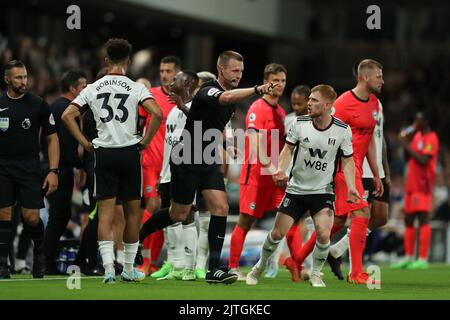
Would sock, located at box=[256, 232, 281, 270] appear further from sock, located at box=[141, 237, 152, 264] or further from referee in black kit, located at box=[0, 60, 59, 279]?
referee in black kit, located at box=[0, 60, 59, 279]

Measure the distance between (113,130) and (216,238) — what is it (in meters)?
1.58

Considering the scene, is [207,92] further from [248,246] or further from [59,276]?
[248,246]

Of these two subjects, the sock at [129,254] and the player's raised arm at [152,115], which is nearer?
the player's raised arm at [152,115]

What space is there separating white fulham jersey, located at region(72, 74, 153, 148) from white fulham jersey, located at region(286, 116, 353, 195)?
1.64m

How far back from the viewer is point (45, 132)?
12.2m

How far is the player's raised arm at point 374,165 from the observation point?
1309 cm

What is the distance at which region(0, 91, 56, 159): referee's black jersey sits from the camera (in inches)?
472

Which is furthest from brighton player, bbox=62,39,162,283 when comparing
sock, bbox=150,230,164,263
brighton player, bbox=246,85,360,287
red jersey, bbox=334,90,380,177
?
red jersey, bbox=334,90,380,177

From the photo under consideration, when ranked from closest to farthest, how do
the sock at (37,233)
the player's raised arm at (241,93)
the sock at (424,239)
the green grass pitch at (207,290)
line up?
1. the green grass pitch at (207,290)
2. the player's raised arm at (241,93)
3. the sock at (37,233)
4. the sock at (424,239)

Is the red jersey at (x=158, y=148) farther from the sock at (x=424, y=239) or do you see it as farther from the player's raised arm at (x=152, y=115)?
the sock at (x=424, y=239)

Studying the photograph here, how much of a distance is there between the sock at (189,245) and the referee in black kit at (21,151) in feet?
5.56

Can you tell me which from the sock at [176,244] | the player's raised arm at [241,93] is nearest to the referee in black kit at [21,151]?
the sock at [176,244]

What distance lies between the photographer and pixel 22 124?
474 inches

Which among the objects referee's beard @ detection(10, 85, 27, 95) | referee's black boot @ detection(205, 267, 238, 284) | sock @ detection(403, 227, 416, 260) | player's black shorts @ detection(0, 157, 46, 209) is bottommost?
sock @ detection(403, 227, 416, 260)
